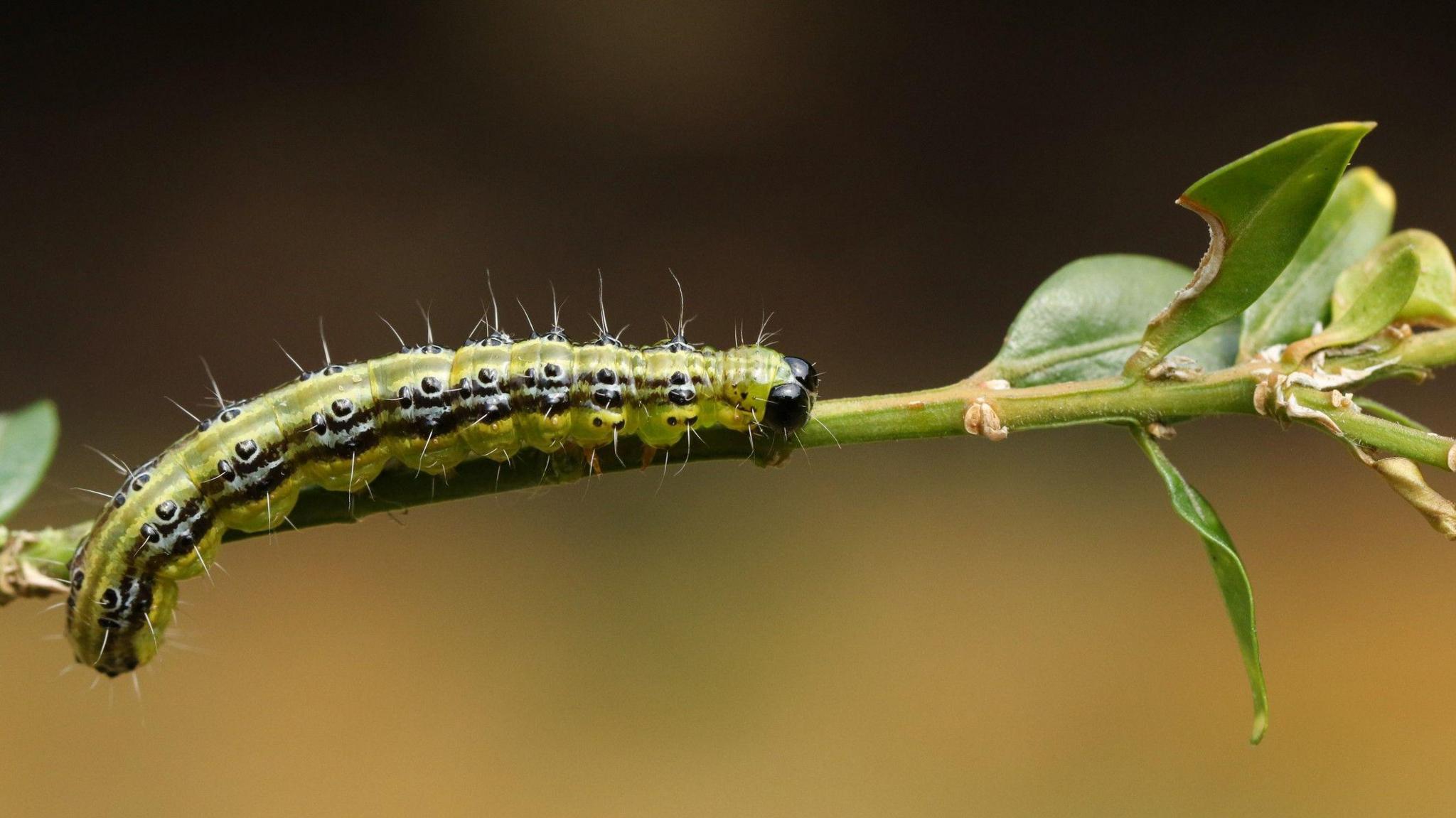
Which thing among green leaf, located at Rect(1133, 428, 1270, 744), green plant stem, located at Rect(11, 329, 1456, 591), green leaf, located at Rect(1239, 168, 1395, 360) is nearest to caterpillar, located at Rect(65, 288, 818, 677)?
green plant stem, located at Rect(11, 329, 1456, 591)

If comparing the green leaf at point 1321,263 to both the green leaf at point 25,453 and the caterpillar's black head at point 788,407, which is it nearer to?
the caterpillar's black head at point 788,407

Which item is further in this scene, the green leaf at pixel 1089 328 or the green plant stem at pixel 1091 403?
the green leaf at pixel 1089 328

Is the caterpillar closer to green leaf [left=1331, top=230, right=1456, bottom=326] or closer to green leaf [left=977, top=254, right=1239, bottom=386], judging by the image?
green leaf [left=977, top=254, right=1239, bottom=386]

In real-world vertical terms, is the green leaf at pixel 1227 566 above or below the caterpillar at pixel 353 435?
below

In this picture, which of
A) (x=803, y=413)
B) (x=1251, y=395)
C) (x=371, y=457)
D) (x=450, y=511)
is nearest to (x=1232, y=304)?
(x=1251, y=395)

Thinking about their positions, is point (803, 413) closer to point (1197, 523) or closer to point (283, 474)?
point (1197, 523)

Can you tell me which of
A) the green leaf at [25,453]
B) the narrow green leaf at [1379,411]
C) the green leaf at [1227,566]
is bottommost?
the green leaf at [1227,566]

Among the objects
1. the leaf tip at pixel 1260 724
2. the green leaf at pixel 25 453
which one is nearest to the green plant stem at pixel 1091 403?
the green leaf at pixel 25 453
